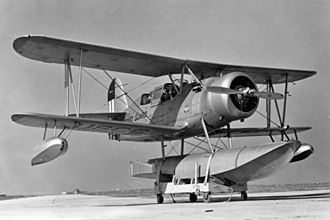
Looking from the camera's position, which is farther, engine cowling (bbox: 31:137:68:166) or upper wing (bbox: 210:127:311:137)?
upper wing (bbox: 210:127:311:137)

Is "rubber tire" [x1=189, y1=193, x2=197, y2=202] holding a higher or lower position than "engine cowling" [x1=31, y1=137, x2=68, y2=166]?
lower

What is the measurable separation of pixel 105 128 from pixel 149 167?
2.58 m

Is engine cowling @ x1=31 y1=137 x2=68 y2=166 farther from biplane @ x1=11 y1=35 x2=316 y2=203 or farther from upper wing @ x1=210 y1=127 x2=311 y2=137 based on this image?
upper wing @ x1=210 y1=127 x2=311 y2=137

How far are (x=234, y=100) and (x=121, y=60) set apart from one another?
470 centimetres

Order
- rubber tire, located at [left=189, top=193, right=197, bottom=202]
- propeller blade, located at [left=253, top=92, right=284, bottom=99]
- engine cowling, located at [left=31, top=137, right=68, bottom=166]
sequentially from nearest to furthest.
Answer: engine cowling, located at [left=31, top=137, right=68, bottom=166], propeller blade, located at [left=253, top=92, right=284, bottom=99], rubber tire, located at [left=189, top=193, right=197, bottom=202]

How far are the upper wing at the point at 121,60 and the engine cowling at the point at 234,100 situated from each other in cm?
242

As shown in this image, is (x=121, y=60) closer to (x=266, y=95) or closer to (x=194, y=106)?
(x=194, y=106)

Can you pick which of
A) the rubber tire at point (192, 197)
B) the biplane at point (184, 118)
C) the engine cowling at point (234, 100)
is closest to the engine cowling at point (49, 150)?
the biplane at point (184, 118)

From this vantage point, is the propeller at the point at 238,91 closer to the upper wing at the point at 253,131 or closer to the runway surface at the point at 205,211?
the runway surface at the point at 205,211

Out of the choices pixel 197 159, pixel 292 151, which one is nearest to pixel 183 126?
pixel 197 159

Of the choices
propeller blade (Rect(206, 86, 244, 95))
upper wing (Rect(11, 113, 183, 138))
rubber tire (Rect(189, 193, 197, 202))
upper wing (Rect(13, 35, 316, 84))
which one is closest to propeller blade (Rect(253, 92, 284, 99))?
propeller blade (Rect(206, 86, 244, 95))

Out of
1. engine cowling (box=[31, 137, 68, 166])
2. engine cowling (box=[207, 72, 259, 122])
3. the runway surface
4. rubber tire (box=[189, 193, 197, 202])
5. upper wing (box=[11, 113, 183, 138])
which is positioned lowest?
rubber tire (box=[189, 193, 197, 202])

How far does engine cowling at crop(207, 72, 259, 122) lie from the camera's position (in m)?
16.6

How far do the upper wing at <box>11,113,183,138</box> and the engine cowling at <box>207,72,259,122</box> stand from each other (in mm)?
2089
